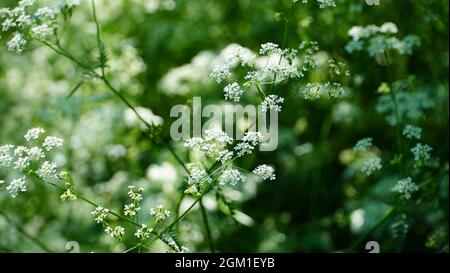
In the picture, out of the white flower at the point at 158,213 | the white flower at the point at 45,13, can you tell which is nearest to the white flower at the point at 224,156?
the white flower at the point at 158,213

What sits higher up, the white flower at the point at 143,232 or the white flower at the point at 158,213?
the white flower at the point at 158,213

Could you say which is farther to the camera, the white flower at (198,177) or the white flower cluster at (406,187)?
the white flower cluster at (406,187)

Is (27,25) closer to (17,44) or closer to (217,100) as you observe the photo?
(17,44)

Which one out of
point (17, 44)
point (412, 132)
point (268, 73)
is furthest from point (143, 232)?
point (412, 132)

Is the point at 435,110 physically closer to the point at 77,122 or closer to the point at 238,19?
the point at 238,19

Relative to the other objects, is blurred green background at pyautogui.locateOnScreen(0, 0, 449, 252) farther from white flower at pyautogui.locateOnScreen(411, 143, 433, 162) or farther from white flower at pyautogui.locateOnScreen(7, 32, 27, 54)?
white flower at pyautogui.locateOnScreen(7, 32, 27, 54)

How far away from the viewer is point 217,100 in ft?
16.0

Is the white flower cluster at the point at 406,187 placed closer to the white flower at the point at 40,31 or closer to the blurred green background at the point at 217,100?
the blurred green background at the point at 217,100

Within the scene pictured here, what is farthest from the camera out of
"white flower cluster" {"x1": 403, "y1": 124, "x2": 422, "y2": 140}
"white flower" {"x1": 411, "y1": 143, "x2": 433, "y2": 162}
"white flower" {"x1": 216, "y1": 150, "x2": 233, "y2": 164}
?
"white flower cluster" {"x1": 403, "y1": 124, "x2": 422, "y2": 140}

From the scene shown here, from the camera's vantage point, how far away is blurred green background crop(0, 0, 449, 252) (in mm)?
4102

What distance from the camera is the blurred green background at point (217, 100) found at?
13.5 feet

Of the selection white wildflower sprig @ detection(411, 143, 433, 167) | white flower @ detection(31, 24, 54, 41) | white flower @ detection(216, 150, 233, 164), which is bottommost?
white flower @ detection(216, 150, 233, 164)

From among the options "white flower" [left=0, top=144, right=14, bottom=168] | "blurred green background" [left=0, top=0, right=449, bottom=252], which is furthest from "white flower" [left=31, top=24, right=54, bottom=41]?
"blurred green background" [left=0, top=0, right=449, bottom=252]

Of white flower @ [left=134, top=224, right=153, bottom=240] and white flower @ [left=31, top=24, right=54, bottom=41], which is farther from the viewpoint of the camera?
white flower @ [left=31, top=24, right=54, bottom=41]
